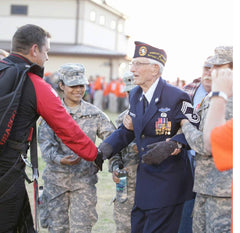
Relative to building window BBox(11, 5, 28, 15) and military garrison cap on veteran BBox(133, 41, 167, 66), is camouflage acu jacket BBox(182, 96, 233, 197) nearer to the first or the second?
military garrison cap on veteran BBox(133, 41, 167, 66)

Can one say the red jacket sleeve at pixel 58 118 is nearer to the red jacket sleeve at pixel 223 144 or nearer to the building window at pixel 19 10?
the red jacket sleeve at pixel 223 144

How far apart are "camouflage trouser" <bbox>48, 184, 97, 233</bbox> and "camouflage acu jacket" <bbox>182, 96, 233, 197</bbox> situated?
64.3 inches

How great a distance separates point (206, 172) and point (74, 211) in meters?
1.88

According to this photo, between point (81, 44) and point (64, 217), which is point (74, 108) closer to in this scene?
point (64, 217)

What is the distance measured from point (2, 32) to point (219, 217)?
36353mm

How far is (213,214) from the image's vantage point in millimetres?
3307

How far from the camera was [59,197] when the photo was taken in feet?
15.7

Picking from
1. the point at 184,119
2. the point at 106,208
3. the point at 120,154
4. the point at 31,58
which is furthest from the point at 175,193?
the point at 106,208

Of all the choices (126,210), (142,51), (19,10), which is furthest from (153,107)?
(19,10)

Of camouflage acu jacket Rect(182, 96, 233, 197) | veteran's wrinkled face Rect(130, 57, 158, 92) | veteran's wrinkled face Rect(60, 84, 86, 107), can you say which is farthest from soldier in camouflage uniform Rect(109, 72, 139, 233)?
camouflage acu jacket Rect(182, 96, 233, 197)

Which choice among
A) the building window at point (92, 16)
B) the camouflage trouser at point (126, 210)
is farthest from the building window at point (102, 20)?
the camouflage trouser at point (126, 210)

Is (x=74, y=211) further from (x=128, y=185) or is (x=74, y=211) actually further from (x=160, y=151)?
(x=160, y=151)

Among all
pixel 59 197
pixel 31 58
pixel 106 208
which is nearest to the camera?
pixel 31 58

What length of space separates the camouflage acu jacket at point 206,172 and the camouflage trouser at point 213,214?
7 cm
